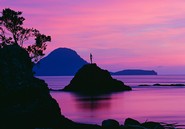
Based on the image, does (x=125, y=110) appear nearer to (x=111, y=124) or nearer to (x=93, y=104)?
(x=93, y=104)

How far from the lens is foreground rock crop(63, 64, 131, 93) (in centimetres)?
18250

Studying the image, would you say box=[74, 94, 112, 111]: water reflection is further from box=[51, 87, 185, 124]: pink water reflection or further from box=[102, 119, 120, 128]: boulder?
box=[102, 119, 120, 128]: boulder

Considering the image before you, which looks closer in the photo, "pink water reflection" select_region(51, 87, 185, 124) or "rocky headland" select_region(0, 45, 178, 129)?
"rocky headland" select_region(0, 45, 178, 129)

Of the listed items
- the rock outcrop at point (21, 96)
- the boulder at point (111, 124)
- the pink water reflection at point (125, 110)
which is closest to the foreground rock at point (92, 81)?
the pink water reflection at point (125, 110)

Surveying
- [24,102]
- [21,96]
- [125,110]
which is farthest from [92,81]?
[21,96]

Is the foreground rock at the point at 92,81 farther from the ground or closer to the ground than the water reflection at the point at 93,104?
farther from the ground

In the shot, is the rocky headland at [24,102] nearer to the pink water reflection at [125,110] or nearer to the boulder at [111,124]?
the boulder at [111,124]

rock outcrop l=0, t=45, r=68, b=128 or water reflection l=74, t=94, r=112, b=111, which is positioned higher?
rock outcrop l=0, t=45, r=68, b=128

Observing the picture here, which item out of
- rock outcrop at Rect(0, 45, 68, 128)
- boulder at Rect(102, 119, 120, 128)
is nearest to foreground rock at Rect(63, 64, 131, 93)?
rock outcrop at Rect(0, 45, 68, 128)

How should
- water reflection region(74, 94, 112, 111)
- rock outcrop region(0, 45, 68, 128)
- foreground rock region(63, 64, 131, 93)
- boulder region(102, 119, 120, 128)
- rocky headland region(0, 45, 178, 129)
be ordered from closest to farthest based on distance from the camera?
boulder region(102, 119, 120, 128)
rocky headland region(0, 45, 178, 129)
rock outcrop region(0, 45, 68, 128)
water reflection region(74, 94, 112, 111)
foreground rock region(63, 64, 131, 93)

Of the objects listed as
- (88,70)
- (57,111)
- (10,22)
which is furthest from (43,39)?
(88,70)

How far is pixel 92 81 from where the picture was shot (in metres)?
186

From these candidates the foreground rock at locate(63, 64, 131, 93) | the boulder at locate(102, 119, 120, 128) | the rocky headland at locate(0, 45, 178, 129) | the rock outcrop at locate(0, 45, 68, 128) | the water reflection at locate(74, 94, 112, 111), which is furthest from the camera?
the foreground rock at locate(63, 64, 131, 93)

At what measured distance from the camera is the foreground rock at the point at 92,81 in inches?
7185
